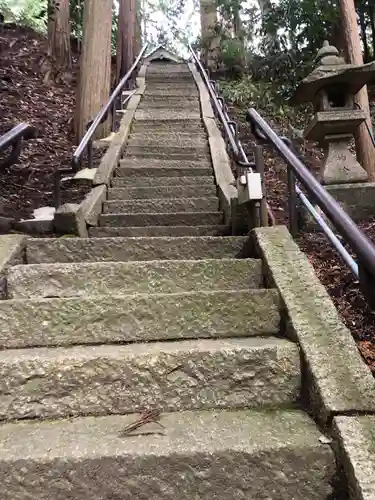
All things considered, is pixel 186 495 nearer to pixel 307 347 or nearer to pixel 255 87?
pixel 307 347

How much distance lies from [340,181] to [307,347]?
2774 mm

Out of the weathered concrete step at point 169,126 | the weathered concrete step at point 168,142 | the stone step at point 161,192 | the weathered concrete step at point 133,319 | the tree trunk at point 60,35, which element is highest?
the tree trunk at point 60,35

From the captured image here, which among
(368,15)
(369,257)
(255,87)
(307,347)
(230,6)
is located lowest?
(307,347)

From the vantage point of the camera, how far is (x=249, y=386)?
6.35 ft

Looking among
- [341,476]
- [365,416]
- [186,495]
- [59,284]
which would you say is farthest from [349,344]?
[59,284]

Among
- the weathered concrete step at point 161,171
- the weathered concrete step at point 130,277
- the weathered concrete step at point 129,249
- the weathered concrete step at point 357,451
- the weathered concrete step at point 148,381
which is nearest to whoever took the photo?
the weathered concrete step at point 357,451

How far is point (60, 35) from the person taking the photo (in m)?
10.2

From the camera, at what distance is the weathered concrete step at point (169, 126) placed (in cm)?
743

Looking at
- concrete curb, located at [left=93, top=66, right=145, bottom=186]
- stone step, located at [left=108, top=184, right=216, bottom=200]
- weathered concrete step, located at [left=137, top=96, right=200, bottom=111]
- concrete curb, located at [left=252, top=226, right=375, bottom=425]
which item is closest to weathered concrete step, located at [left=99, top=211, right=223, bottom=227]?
stone step, located at [left=108, top=184, right=216, bottom=200]

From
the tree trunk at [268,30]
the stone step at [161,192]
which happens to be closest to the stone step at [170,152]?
the stone step at [161,192]

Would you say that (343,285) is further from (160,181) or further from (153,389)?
(160,181)

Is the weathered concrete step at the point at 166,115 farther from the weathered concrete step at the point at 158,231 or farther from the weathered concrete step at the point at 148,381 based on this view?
the weathered concrete step at the point at 148,381

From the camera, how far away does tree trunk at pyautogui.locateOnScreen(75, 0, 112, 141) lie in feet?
21.4

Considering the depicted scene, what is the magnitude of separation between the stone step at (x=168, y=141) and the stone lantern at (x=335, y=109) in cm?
209
